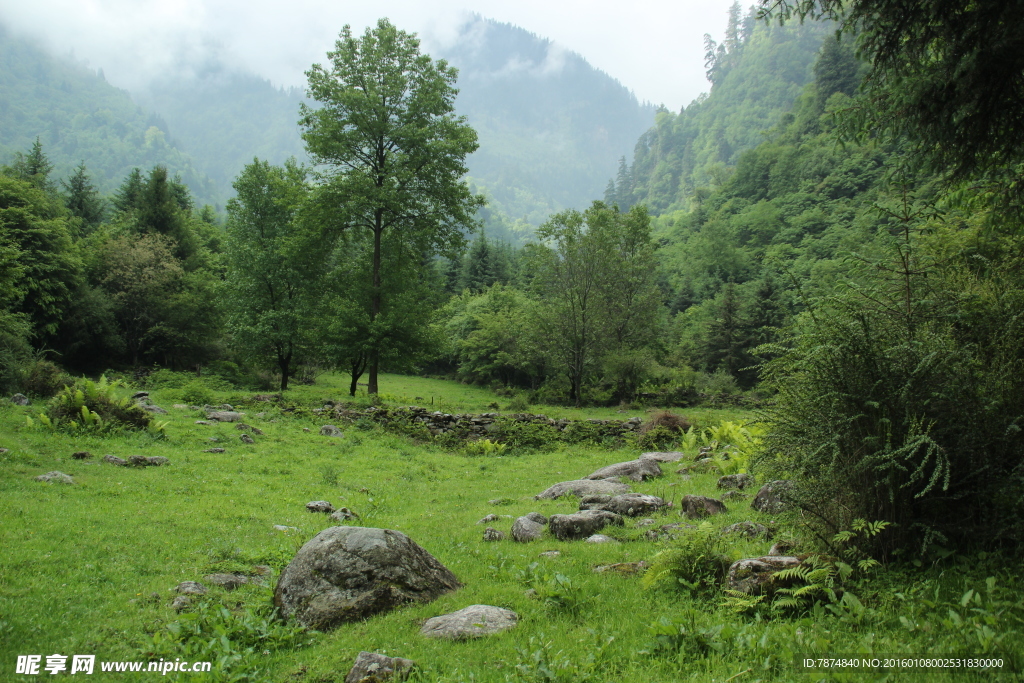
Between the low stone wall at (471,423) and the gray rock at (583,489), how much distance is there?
7.81 meters

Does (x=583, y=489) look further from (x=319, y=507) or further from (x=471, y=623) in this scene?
(x=471, y=623)

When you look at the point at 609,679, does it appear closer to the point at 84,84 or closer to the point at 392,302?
the point at 392,302

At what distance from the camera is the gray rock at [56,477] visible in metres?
8.72

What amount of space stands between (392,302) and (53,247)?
1952 cm

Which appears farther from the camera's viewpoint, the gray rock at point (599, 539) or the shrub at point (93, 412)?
the shrub at point (93, 412)

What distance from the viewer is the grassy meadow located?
369cm

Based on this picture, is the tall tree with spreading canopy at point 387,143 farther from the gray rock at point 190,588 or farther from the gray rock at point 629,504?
the gray rock at point 190,588

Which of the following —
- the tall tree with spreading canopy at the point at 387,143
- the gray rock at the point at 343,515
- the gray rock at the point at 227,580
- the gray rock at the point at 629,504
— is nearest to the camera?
the gray rock at the point at 227,580

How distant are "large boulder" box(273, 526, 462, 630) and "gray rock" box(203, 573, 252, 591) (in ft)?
2.37

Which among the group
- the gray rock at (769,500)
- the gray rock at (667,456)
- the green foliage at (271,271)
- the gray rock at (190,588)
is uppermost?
the green foliage at (271,271)

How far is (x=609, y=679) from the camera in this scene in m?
3.67

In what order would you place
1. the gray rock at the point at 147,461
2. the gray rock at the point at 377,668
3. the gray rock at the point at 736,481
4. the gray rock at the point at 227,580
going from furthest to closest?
the gray rock at the point at 147,461 → the gray rock at the point at 736,481 → the gray rock at the point at 227,580 → the gray rock at the point at 377,668

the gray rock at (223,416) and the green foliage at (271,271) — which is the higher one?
the green foliage at (271,271)


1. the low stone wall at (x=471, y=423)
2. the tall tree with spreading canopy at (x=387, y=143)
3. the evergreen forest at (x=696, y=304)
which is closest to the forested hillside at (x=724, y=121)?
the evergreen forest at (x=696, y=304)
